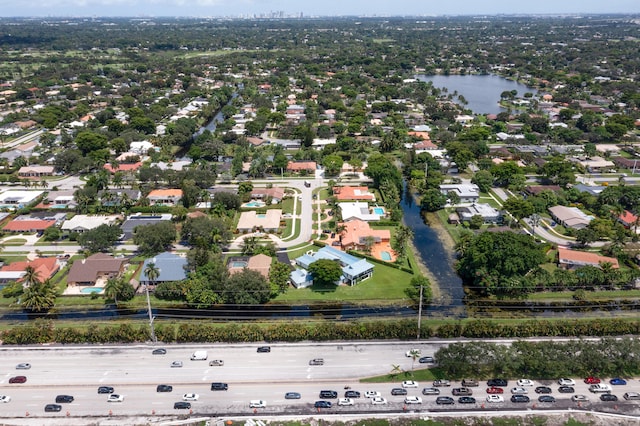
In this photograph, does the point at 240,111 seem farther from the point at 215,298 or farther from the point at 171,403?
the point at 171,403

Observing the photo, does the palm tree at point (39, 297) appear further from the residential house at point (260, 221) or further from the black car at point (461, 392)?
the black car at point (461, 392)

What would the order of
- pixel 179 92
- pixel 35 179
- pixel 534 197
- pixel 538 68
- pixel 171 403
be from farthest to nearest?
pixel 538 68 → pixel 179 92 → pixel 35 179 → pixel 534 197 → pixel 171 403

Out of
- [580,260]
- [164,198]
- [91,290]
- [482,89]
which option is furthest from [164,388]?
[482,89]

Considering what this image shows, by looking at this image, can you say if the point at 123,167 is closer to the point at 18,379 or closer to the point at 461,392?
the point at 18,379

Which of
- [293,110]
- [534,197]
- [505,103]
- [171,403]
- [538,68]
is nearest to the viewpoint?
[171,403]

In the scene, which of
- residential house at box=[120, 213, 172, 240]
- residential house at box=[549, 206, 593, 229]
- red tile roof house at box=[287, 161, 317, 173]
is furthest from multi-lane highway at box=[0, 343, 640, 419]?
red tile roof house at box=[287, 161, 317, 173]

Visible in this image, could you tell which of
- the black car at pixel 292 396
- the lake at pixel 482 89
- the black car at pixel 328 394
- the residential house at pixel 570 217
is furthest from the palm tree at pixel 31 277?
the lake at pixel 482 89

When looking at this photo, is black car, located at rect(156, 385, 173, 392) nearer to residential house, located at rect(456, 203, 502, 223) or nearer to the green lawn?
the green lawn

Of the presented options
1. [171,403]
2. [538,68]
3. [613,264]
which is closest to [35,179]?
[171,403]
